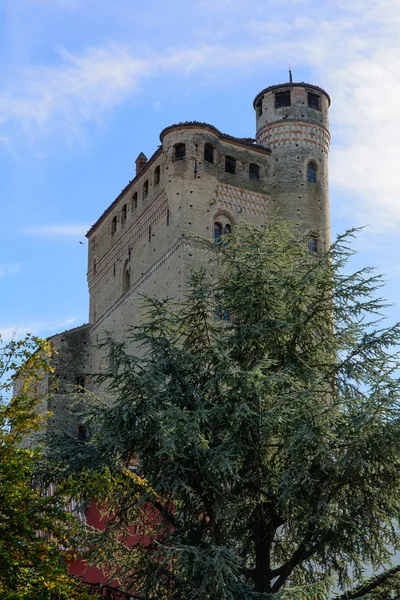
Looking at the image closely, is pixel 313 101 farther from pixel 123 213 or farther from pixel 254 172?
pixel 123 213

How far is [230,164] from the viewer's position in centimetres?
2583

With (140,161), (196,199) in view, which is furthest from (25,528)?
(140,161)

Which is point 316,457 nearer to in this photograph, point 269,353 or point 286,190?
point 269,353

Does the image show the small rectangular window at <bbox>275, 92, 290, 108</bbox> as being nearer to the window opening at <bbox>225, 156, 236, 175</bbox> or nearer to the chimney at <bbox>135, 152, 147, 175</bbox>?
the window opening at <bbox>225, 156, 236, 175</bbox>

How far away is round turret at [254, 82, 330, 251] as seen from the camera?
84.5ft

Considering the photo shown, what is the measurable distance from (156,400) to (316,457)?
1809mm

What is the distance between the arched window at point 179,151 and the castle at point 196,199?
0.09ft

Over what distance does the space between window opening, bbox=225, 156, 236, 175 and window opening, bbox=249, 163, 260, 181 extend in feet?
2.01

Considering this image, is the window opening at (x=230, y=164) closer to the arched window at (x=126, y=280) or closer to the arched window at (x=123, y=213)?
the arched window at (x=123, y=213)

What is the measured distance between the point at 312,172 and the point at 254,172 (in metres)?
1.78

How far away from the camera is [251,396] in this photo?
9688 mm

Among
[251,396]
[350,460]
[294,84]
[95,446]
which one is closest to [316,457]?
[350,460]

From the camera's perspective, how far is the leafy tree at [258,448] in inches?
356

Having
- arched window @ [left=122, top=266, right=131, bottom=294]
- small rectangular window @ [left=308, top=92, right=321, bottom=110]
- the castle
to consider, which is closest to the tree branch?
the castle
